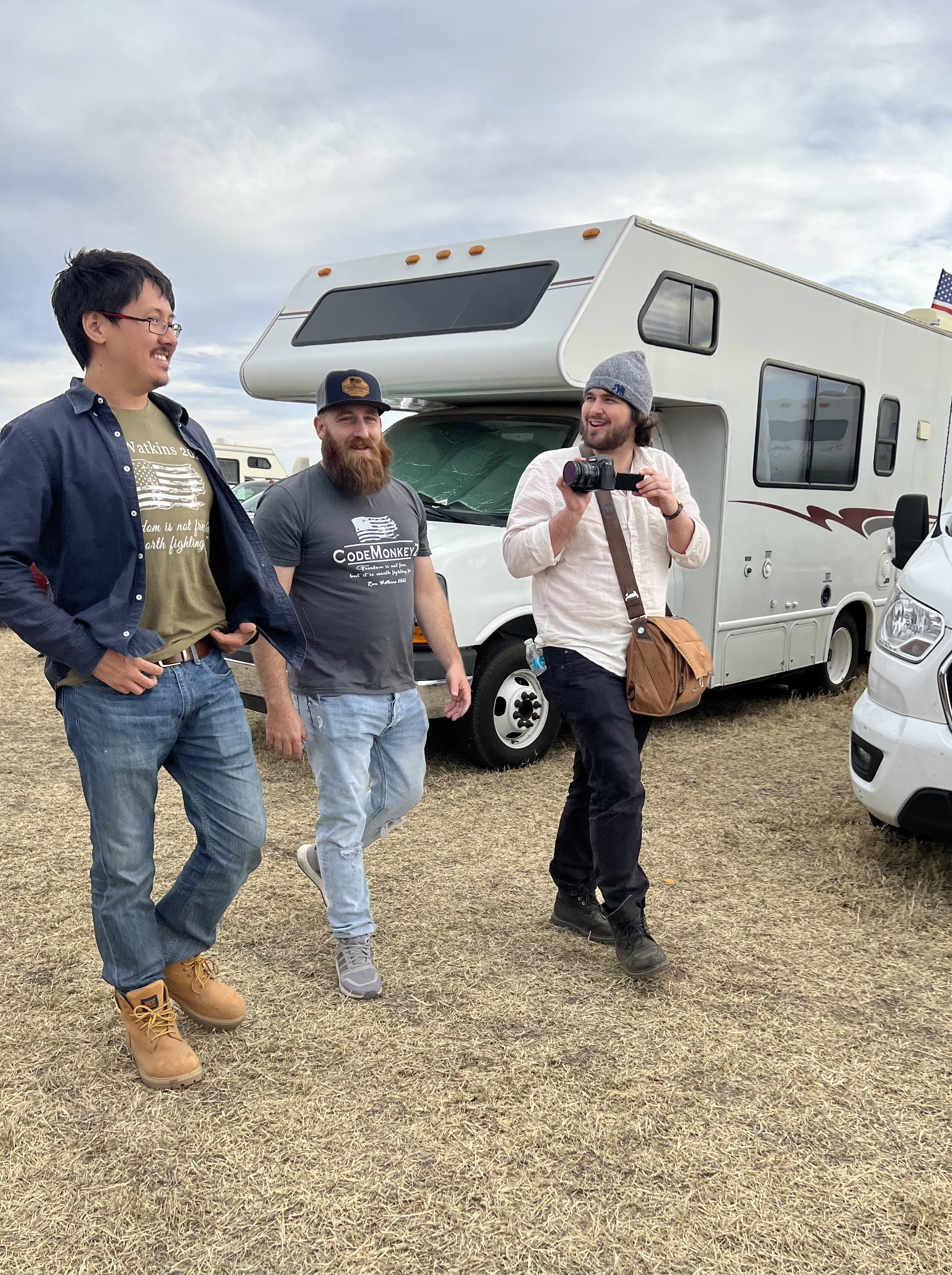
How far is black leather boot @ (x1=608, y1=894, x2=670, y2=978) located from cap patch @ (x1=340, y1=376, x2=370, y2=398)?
1.88 meters

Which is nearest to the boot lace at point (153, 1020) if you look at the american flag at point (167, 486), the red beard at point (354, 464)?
the american flag at point (167, 486)

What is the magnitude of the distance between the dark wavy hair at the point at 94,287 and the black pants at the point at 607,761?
173 cm

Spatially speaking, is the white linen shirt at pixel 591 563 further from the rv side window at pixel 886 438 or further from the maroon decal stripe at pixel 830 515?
the rv side window at pixel 886 438

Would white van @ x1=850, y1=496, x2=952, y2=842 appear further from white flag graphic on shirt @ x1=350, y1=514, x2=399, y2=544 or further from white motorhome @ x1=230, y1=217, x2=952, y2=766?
white flag graphic on shirt @ x1=350, y1=514, x2=399, y2=544

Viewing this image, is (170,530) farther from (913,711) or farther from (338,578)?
(913,711)

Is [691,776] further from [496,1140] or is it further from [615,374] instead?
[496,1140]

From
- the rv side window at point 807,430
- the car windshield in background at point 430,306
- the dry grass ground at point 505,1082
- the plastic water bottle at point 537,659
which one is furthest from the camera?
the rv side window at point 807,430

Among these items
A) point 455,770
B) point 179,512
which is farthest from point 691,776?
point 179,512

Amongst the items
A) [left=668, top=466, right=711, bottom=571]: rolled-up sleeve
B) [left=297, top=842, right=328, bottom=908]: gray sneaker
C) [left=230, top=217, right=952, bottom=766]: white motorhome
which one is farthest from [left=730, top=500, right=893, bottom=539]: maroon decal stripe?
[left=297, top=842, right=328, bottom=908]: gray sneaker

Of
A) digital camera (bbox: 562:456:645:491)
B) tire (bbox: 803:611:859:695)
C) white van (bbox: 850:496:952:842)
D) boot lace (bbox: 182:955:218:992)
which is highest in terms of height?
digital camera (bbox: 562:456:645:491)

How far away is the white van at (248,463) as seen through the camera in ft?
68.3

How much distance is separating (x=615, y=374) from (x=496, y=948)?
2.08 m

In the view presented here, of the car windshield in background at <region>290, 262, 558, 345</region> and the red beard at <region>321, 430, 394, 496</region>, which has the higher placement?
the car windshield in background at <region>290, 262, 558, 345</region>

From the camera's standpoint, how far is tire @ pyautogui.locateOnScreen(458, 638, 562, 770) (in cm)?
580
